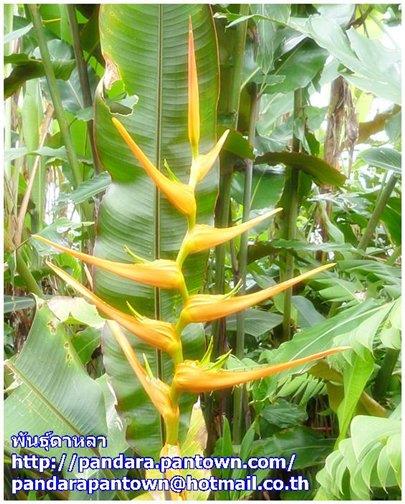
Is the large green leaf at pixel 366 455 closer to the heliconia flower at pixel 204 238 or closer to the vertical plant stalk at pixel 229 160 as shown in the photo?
the heliconia flower at pixel 204 238

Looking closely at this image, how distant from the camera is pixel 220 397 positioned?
0.64 m

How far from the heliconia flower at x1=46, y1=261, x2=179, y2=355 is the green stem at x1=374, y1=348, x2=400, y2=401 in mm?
293

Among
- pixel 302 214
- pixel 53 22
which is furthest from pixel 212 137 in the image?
pixel 302 214

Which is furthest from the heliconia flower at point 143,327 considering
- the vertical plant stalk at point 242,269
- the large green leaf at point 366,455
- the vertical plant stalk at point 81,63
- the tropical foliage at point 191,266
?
the vertical plant stalk at point 81,63

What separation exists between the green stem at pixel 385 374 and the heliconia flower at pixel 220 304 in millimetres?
268

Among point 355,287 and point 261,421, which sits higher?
point 355,287

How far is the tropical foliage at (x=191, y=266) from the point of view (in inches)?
13.3

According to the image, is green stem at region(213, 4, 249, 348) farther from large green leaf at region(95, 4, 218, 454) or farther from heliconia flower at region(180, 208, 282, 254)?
heliconia flower at region(180, 208, 282, 254)

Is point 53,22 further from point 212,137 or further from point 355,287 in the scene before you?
point 355,287

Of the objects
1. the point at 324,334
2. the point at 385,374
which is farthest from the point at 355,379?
the point at 385,374

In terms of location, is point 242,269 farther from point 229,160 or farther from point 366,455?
point 366,455

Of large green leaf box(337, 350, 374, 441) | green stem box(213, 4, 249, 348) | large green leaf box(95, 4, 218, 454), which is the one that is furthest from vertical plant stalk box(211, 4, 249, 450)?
large green leaf box(337, 350, 374, 441)

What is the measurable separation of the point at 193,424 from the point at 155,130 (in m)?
0.25

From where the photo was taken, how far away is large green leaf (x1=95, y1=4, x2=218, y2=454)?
491mm
